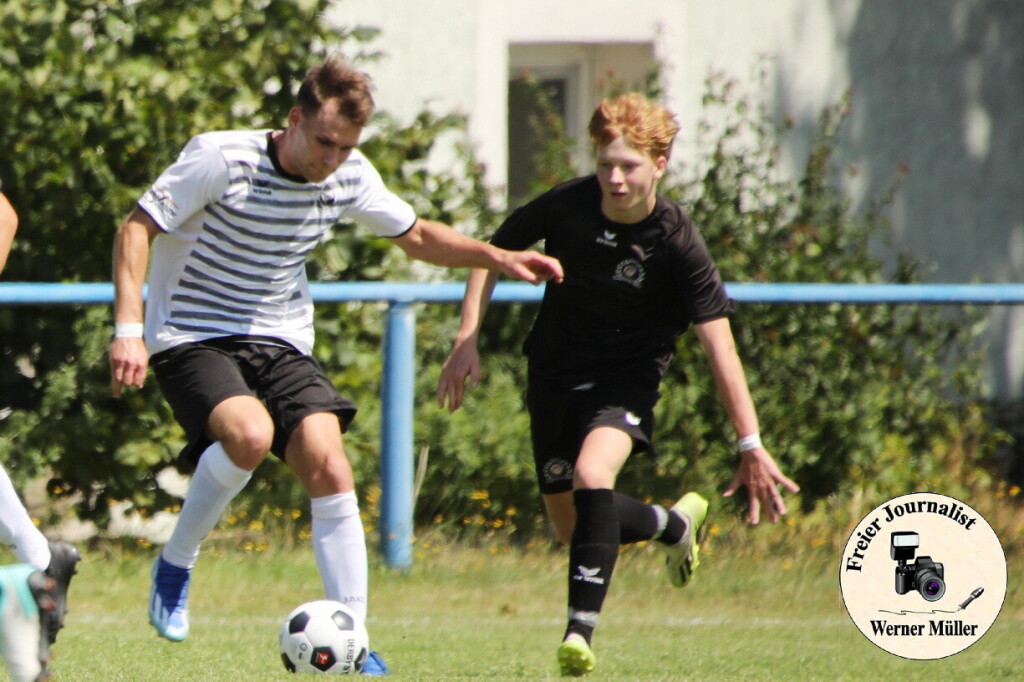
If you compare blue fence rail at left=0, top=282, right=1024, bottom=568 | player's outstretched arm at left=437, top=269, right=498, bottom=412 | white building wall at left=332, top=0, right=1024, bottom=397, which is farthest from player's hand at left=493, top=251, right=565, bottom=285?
white building wall at left=332, top=0, right=1024, bottom=397

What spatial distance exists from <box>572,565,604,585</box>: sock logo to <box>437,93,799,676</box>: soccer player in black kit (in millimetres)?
22

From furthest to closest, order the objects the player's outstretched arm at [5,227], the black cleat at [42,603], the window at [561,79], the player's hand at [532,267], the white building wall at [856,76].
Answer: the window at [561,79] → the white building wall at [856,76] → the player's hand at [532,267] → the player's outstretched arm at [5,227] → the black cleat at [42,603]

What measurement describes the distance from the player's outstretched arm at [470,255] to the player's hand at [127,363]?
1.14 metres

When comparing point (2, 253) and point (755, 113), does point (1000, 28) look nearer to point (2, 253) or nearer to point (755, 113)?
point (755, 113)

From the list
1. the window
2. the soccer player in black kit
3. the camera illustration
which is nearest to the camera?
the soccer player in black kit

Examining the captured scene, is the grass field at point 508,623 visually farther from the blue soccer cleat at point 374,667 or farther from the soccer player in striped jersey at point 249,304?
the soccer player in striped jersey at point 249,304

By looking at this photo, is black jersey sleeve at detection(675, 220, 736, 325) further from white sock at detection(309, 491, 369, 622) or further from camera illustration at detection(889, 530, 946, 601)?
white sock at detection(309, 491, 369, 622)

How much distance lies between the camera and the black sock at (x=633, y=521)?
18.7ft

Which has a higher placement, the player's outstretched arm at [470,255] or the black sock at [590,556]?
the player's outstretched arm at [470,255]

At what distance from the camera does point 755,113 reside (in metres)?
10.1

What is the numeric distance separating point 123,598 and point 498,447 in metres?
2.00

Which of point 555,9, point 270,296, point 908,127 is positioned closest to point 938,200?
point 908,127

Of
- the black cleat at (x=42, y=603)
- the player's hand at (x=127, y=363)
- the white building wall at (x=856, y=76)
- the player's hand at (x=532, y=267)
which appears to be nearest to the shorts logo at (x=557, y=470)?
the player's hand at (x=532, y=267)

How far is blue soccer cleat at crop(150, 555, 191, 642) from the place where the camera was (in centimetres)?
528
